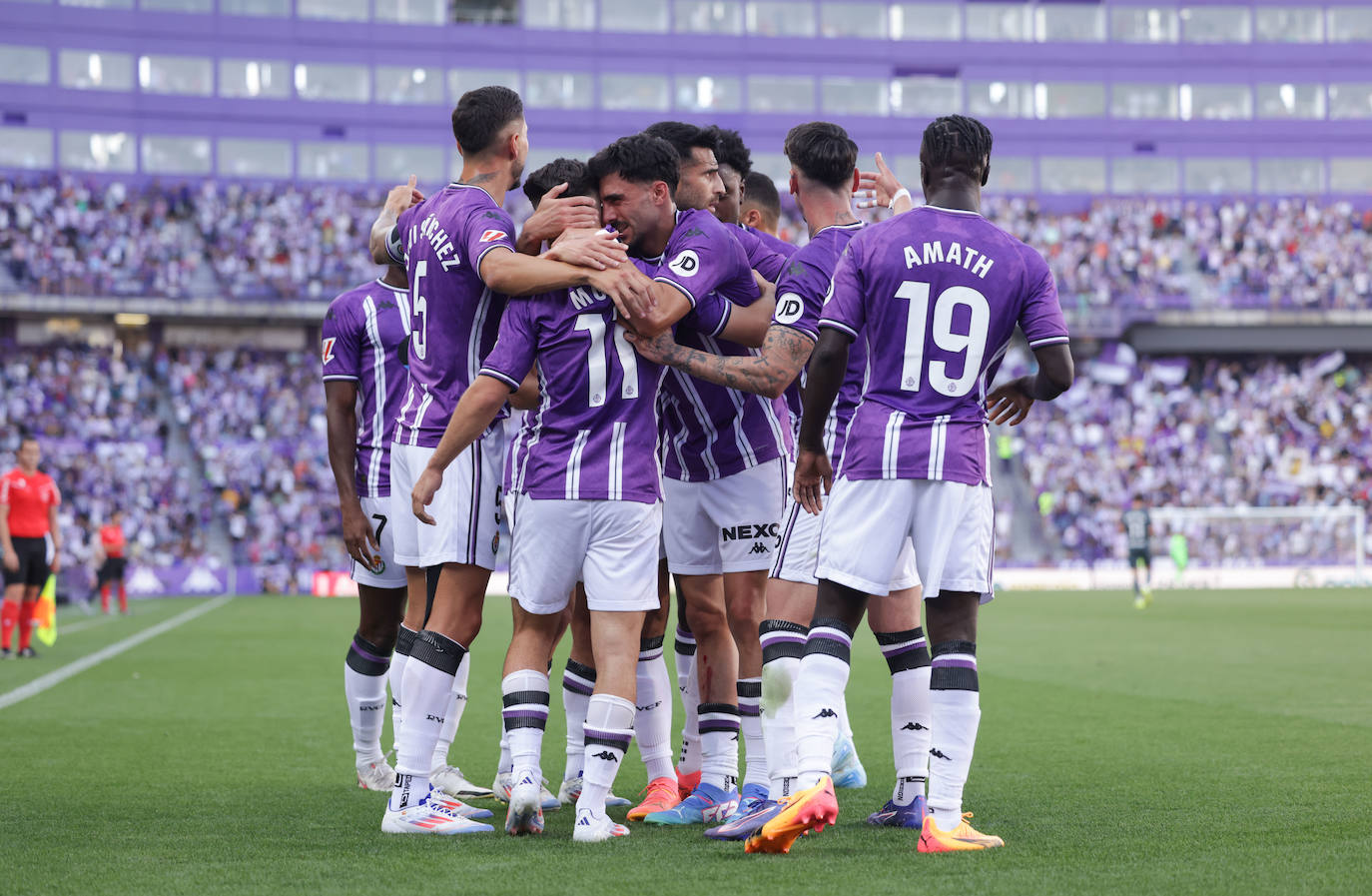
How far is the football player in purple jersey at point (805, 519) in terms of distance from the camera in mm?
5238

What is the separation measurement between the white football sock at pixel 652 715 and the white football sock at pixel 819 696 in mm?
1257

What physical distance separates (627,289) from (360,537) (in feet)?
7.37

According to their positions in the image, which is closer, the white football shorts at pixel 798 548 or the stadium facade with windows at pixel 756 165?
the white football shorts at pixel 798 548

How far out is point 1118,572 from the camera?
35.5 m

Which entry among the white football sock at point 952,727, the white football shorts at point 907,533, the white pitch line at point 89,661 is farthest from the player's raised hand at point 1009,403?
the white pitch line at point 89,661

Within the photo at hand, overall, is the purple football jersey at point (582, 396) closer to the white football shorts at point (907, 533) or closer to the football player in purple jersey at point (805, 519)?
the football player in purple jersey at point (805, 519)

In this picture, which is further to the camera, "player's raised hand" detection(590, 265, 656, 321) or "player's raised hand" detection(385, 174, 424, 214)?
"player's raised hand" detection(385, 174, 424, 214)

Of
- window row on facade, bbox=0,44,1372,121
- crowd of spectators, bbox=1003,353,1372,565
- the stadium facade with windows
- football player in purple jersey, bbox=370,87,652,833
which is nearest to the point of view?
football player in purple jersey, bbox=370,87,652,833

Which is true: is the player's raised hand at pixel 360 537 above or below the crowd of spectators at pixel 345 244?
below

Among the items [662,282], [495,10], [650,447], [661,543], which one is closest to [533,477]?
[650,447]

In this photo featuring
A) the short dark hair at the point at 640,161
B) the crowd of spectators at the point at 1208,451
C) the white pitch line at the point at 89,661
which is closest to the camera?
the short dark hair at the point at 640,161

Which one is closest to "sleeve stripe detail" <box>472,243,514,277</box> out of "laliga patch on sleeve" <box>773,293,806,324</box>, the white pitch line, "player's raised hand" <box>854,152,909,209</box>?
"laliga patch on sleeve" <box>773,293,806,324</box>

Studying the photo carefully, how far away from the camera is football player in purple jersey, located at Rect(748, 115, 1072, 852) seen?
4863mm

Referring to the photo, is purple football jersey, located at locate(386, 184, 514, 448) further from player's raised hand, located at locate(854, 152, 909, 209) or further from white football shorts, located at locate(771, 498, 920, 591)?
player's raised hand, located at locate(854, 152, 909, 209)
